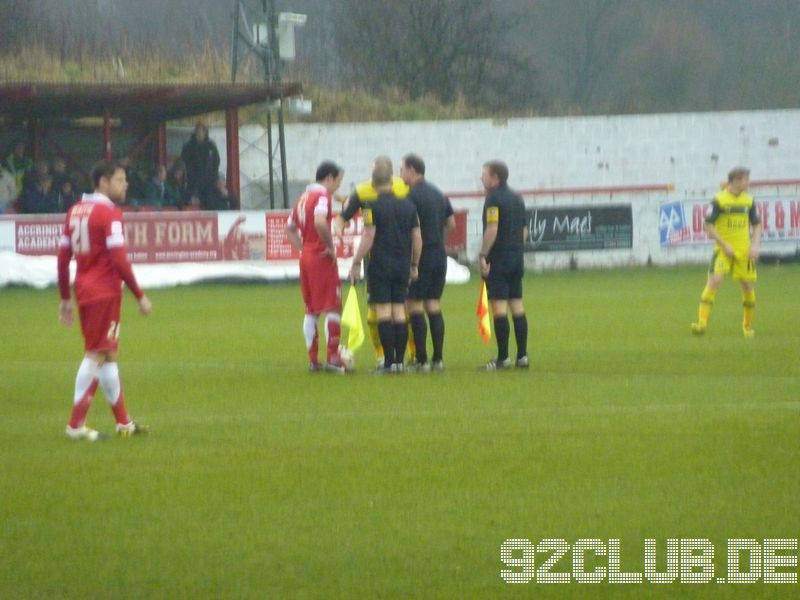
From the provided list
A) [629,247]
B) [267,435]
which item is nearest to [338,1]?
[629,247]

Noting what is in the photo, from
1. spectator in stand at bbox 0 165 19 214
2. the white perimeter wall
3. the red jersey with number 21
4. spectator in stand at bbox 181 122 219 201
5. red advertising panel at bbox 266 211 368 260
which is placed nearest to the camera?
the red jersey with number 21

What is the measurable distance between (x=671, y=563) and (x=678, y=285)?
21.4 meters

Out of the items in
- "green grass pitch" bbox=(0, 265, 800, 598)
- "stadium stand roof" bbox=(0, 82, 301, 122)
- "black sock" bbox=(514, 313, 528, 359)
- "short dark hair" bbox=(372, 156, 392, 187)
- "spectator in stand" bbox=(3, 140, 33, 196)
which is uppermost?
"stadium stand roof" bbox=(0, 82, 301, 122)

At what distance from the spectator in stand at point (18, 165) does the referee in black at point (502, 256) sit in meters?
21.3

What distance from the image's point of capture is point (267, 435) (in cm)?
972

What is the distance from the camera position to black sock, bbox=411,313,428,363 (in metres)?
13.4

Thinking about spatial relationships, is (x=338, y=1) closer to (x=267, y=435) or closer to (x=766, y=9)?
(x=766, y=9)

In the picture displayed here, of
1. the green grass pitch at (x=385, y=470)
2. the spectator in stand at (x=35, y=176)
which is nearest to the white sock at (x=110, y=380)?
the green grass pitch at (x=385, y=470)

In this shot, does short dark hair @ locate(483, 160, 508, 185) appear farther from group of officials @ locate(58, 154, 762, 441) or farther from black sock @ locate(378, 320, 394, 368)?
black sock @ locate(378, 320, 394, 368)

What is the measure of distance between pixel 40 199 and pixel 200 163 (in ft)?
14.9

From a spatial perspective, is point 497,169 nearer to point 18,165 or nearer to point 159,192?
point 159,192

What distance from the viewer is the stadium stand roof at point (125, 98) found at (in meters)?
32.7

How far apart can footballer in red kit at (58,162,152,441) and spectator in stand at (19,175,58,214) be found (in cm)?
2240

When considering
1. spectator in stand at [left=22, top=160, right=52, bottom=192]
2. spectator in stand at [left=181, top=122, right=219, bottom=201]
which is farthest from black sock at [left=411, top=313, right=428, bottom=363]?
spectator in stand at [left=181, top=122, right=219, bottom=201]
